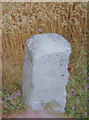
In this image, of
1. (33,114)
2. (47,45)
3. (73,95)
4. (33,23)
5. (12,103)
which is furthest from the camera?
(33,23)

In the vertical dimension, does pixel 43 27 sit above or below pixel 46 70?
above

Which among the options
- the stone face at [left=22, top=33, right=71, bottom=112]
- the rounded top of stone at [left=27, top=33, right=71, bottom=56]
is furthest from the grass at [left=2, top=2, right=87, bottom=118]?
the rounded top of stone at [left=27, top=33, right=71, bottom=56]

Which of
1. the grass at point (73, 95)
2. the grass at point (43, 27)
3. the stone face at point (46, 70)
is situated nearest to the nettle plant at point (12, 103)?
the grass at point (73, 95)

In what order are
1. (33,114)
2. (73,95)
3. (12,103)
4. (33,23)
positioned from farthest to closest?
(33,23) → (73,95) → (12,103) → (33,114)

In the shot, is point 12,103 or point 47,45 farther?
point 12,103

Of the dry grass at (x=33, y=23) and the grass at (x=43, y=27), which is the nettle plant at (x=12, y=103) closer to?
the grass at (x=43, y=27)

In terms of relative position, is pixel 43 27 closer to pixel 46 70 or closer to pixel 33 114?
pixel 46 70

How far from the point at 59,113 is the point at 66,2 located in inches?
78.6

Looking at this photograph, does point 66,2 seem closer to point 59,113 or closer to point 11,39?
point 11,39

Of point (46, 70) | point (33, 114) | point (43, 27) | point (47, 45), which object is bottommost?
point (33, 114)

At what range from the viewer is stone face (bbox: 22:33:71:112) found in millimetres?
1666

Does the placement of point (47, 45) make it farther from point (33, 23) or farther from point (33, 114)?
point (33, 23)

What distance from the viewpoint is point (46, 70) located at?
1.72 metres

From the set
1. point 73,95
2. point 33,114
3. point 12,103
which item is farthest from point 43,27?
point 33,114
